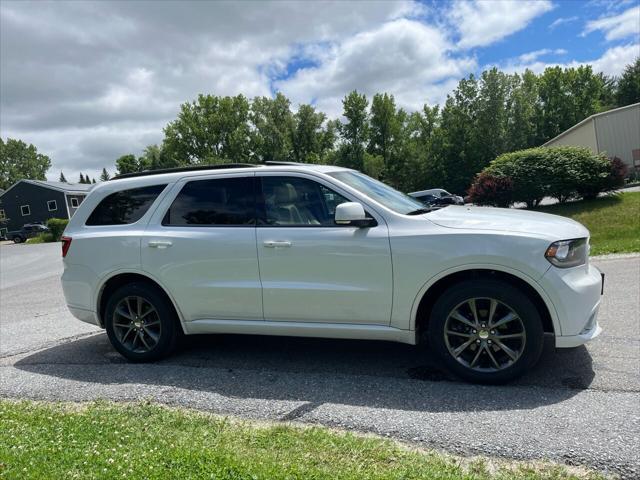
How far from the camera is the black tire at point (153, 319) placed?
473 cm

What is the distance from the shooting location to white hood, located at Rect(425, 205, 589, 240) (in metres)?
3.75

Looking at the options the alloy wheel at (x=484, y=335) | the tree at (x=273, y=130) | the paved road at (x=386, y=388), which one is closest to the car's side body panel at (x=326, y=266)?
the alloy wheel at (x=484, y=335)

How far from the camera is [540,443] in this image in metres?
2.95

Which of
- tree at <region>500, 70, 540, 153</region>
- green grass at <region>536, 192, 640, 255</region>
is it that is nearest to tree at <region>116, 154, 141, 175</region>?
tree at <region>500, 70, 540, 153</region>

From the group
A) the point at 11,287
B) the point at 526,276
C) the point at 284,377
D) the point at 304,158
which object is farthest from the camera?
the point at 304,158

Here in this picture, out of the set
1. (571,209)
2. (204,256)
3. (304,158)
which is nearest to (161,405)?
(204,256)

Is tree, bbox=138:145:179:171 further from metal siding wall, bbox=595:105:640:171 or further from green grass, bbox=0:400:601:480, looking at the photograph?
green grass, bbox=0:400:601:480

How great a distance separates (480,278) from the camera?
380cm

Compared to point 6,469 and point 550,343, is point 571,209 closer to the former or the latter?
point 550,343

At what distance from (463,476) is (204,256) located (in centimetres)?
286

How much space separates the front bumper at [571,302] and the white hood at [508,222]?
0.97ft

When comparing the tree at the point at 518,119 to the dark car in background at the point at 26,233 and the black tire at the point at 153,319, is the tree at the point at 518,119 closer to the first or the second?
the dark car in background at the point at 26,233

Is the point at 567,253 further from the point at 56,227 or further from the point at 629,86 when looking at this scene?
the point at 629,86

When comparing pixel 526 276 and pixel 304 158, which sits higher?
pixel 304 158
